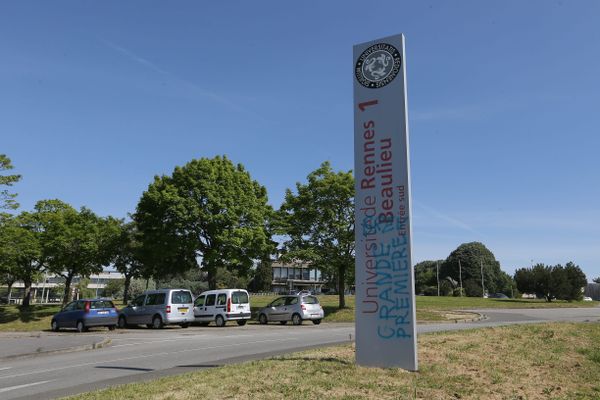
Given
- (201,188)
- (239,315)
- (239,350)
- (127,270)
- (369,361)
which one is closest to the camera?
(369,361)

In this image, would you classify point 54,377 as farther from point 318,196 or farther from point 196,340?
point 318,196

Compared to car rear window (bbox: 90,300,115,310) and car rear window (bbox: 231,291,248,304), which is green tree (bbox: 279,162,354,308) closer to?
car rear window (bbox: 231,291,248,304)

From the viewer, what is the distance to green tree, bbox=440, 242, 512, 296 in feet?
331

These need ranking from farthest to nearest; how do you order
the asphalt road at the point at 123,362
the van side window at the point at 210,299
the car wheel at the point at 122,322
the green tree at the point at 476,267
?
1. the green tree at the point at 476,267
2. the van side window at the point at 210,299
3. the car wheel at the point at 122,322
4. the asphalt road at the point at 123,362

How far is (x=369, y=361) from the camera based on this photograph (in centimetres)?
863

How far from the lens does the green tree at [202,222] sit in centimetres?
3372

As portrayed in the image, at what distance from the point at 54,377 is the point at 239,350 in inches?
195

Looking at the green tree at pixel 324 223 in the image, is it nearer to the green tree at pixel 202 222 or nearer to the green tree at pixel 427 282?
the green tree at pixel 202 222

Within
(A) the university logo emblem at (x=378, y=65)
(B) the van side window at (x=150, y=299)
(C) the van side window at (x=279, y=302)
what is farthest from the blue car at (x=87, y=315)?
(A) the university logo emblem at (x=378, y=65)

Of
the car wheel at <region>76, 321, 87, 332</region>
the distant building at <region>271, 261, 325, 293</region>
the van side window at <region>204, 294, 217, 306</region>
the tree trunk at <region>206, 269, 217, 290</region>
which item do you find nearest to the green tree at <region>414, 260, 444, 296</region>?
the distant building at <region>271, 261, 325, 293</region>

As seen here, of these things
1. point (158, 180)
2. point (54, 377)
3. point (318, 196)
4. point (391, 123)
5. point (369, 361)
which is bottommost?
point (54, 377)

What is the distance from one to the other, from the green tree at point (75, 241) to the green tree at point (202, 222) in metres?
2.86

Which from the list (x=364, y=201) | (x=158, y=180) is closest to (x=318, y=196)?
(x=158, y=180)

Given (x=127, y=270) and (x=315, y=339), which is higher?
(x=127, y=270)
